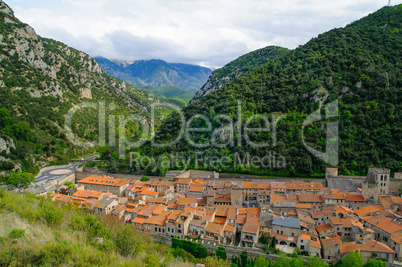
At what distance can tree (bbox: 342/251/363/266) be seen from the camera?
15.4 m

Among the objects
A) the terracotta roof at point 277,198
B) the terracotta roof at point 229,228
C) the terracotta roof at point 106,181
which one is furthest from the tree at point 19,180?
the terracotta roof at point 277,198

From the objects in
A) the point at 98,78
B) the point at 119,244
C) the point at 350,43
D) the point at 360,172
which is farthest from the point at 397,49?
the point at 98,78

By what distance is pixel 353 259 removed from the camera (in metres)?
15.4

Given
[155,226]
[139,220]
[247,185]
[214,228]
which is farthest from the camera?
[247,185]

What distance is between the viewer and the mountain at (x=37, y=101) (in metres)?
42.2

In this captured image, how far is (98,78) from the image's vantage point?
266ft

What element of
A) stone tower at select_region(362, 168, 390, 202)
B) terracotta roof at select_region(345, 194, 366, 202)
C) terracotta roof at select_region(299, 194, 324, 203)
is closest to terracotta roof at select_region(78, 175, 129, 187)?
terracotta roof at select_region(299, 194, 324, 203)

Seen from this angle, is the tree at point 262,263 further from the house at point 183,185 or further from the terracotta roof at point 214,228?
the house at point 183,185

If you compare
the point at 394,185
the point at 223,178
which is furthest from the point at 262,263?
the point at 394,185

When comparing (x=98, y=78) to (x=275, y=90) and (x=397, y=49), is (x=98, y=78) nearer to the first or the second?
(x=275, y=90)

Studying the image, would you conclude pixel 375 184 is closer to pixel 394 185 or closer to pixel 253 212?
pixel 394 185

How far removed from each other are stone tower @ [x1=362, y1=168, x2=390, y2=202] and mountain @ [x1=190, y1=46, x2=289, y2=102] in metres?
56.8

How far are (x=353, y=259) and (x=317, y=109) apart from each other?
28972 mm

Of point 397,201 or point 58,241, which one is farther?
point 397,201
